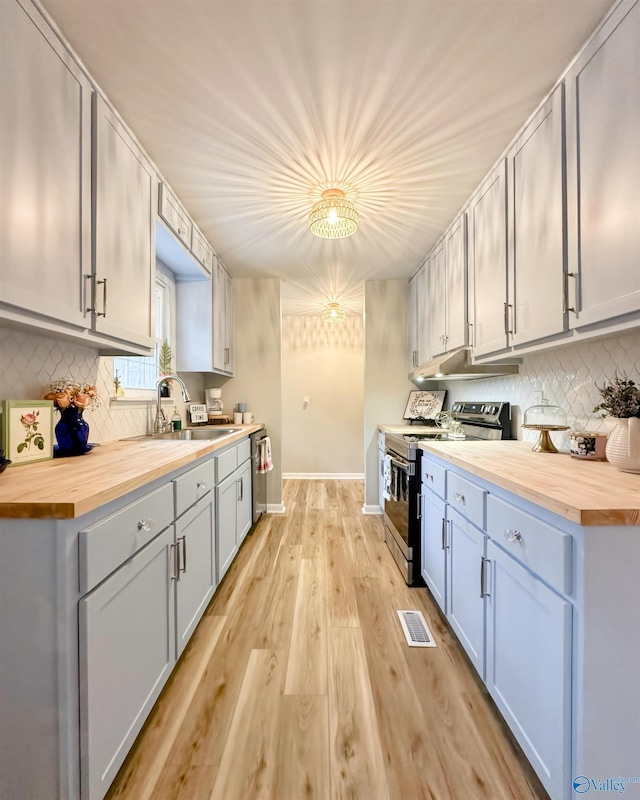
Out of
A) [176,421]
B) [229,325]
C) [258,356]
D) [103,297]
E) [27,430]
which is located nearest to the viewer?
[27,430]

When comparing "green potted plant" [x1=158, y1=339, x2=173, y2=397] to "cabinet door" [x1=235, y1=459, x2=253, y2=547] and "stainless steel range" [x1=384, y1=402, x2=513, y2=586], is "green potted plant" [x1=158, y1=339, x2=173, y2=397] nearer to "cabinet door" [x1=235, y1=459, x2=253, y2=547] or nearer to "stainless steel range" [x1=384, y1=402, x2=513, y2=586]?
"cabinet door" [x1=235, y1=459, x2=253, y2=547]

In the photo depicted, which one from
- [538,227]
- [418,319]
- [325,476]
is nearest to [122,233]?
[538,227]

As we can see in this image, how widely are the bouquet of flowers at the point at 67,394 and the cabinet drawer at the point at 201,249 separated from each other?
1372mm

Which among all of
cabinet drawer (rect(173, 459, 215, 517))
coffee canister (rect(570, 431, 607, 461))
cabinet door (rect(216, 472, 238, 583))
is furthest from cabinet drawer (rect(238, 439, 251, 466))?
coffee canister (rect(570, 431, 607, 461))

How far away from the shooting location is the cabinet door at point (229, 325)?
352 cm

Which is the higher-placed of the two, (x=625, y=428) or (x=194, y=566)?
(x=625, y=428)

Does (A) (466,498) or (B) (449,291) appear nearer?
(A) (466,498)

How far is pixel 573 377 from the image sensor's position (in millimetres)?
1885

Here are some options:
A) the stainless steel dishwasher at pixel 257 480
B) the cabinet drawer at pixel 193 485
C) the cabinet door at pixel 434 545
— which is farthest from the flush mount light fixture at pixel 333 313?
the cabinet drawer at pixel 193 485

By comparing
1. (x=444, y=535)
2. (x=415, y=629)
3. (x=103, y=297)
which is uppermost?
(x=103, y=297)

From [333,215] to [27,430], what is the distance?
1826 millimetres

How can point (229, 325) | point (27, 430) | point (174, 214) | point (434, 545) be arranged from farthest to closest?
point (229, 325), point (174, 214), point (434, 545), point (27, 430)

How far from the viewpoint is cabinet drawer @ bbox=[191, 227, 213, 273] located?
2592 millimetres

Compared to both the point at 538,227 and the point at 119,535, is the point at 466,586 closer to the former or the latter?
the point at 119,535
